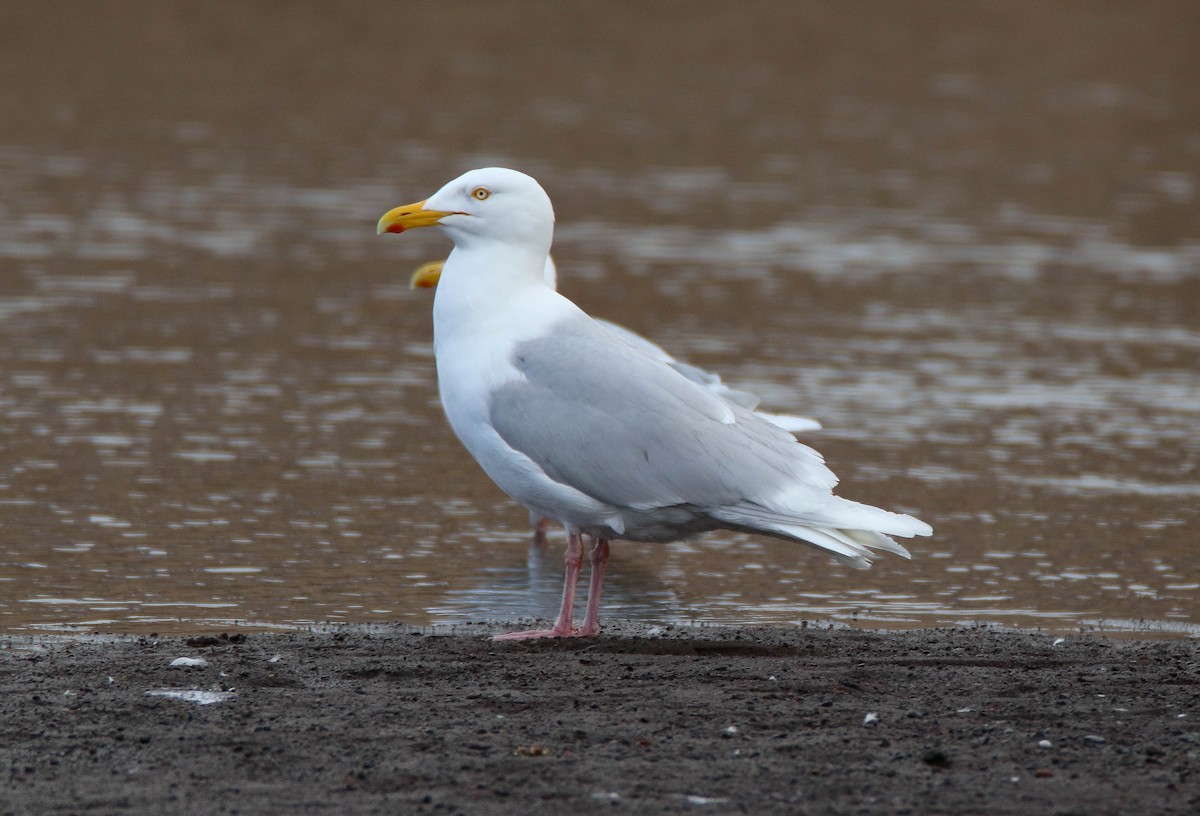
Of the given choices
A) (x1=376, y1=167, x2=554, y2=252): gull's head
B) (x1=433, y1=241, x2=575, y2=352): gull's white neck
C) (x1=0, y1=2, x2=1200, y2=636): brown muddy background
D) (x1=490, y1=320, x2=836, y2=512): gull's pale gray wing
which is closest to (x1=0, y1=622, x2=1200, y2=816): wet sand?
(x1=490, y1=320, x2=836, y2=512): gull's pale gray wing

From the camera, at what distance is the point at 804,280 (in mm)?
18281

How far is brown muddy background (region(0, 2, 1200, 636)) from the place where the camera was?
30.9 ft

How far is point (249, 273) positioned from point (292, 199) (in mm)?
4191

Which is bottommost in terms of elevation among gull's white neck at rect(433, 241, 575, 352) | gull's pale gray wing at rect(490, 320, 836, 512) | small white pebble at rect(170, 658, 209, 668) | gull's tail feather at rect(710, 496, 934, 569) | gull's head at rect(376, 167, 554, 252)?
small white pebble at rect(170, 658, 209, 668)

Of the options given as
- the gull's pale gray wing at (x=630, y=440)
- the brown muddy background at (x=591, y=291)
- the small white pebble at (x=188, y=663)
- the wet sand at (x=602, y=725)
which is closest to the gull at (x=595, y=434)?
the gull's pale gray wing at (x=630, y=440)

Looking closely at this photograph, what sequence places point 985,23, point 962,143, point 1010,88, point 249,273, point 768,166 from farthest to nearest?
point 985,23, point 1010,88, point 962,143, point 768,166, point 249,273

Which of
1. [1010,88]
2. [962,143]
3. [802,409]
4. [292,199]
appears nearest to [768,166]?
[962,143]

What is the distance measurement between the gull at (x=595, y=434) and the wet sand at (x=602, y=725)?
507 mm

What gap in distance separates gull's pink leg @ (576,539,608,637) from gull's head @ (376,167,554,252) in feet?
4.26

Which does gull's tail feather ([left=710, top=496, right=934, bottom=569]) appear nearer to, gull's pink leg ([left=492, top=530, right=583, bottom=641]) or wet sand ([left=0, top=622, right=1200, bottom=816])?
wet sand ([left=0, top=622, right=1200, bottom=816])

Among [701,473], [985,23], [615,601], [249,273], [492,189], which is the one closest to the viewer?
[701,473]

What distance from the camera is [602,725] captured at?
6.20 meters

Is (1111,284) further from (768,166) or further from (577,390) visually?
(577,390)

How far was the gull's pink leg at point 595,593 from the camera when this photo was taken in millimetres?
7781
